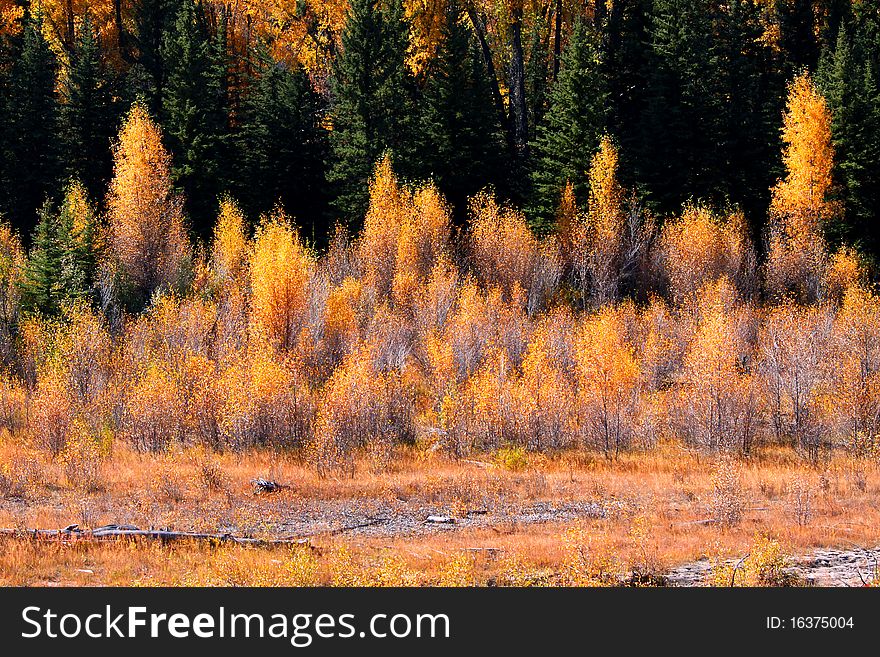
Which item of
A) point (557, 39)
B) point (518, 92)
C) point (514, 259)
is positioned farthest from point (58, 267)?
point (557, 39)

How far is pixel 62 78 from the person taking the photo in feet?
164

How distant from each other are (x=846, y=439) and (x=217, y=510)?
17.3 metres

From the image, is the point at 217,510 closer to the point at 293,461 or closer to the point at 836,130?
the point at 293,461

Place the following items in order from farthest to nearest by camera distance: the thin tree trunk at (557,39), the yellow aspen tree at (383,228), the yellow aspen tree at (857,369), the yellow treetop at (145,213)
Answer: the thin tree trunk at (557,39), the yellow aspen tree at (383,228), the yellow treetop at (145,213), the yellow aspen tree at (857,369)

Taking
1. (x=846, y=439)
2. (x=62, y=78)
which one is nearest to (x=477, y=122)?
(x=62, y=78)

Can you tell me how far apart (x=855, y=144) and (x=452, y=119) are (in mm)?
19741

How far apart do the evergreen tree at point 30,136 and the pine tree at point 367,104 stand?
1399cm

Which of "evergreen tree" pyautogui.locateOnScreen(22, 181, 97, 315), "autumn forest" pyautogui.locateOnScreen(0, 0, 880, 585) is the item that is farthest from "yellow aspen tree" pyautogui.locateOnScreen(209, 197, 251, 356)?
"evergreen tree" pyautogui.locateOnScreen(22, 181, 97, 315)

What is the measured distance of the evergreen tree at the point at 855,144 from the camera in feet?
149

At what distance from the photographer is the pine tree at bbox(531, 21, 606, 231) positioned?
1796 inches

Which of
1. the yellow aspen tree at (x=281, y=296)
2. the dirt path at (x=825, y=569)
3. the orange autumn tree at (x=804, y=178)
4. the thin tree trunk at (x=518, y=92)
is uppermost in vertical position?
the thin tree trunk at (x=518, y=92)

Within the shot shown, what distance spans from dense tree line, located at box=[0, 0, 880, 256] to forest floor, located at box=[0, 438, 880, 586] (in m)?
23.8

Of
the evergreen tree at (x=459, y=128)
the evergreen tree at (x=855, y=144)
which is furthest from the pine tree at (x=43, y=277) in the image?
the evergreen tree at (x=855, y=144)

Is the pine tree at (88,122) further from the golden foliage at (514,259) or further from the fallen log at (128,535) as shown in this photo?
the fallen log at (128,535)
